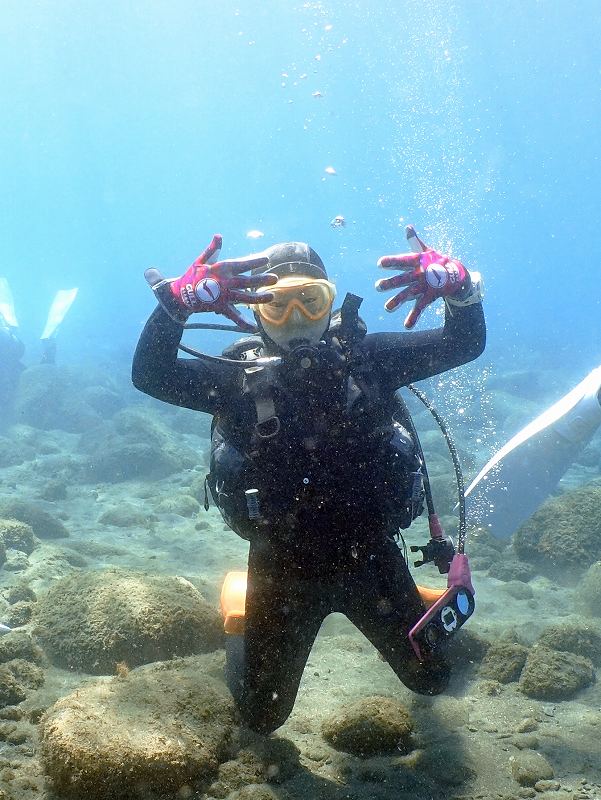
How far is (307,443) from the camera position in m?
3.50

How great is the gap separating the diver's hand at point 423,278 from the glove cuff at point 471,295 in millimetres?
96

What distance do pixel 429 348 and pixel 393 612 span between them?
2002 mm

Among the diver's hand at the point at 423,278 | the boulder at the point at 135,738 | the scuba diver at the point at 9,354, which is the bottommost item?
the boulder at the point at 135,738

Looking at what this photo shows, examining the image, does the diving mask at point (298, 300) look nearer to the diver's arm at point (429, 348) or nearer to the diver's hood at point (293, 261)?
the diver's hood at point (293, 261)

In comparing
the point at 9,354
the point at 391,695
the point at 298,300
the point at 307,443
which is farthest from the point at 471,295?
the point at 9,354

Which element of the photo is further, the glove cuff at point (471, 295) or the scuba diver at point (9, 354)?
the scuba diver at point (9, 354)

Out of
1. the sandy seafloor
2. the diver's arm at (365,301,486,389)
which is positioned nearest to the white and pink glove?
the diver's arm at (365,301,486,389)

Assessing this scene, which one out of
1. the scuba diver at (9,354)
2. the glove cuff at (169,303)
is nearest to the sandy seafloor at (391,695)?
the glove cuff at (169,303)

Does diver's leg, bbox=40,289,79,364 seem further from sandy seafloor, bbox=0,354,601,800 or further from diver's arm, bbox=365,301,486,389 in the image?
diver's arm, bbox=365,301,486,389

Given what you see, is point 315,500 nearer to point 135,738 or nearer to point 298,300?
point 298,300

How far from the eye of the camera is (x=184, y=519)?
31.2 ft

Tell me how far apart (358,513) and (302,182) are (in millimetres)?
133441

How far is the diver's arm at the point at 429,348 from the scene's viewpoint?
390cm

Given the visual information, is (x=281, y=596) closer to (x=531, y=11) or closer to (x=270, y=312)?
(x=270, y=312)
